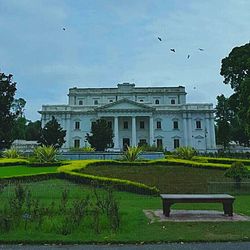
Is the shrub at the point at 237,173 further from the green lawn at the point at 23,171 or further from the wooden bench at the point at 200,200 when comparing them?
the green lawn at the point at 23,171

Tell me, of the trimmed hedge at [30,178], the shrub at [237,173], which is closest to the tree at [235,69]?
the shrub at [237,173]

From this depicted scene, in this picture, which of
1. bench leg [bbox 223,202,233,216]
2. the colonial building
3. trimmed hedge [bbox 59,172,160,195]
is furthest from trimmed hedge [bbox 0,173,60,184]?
the colonial building

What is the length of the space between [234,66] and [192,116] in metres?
24.4

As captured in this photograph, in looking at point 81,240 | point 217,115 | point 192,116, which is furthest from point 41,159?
point 217,115

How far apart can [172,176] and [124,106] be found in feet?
143

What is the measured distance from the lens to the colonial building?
64.0 metres

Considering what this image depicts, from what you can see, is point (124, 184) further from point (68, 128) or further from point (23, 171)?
point (68, 128)

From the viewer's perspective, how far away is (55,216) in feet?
29.0

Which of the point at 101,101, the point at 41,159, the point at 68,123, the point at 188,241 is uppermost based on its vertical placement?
the point at 101,101

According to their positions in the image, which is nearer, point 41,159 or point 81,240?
point 81,240

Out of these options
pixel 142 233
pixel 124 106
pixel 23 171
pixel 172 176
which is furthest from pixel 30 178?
pixel 124 106

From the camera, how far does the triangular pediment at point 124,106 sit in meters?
63.5

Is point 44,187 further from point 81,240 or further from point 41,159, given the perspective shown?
point 41,159

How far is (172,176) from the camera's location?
66.6 ft
